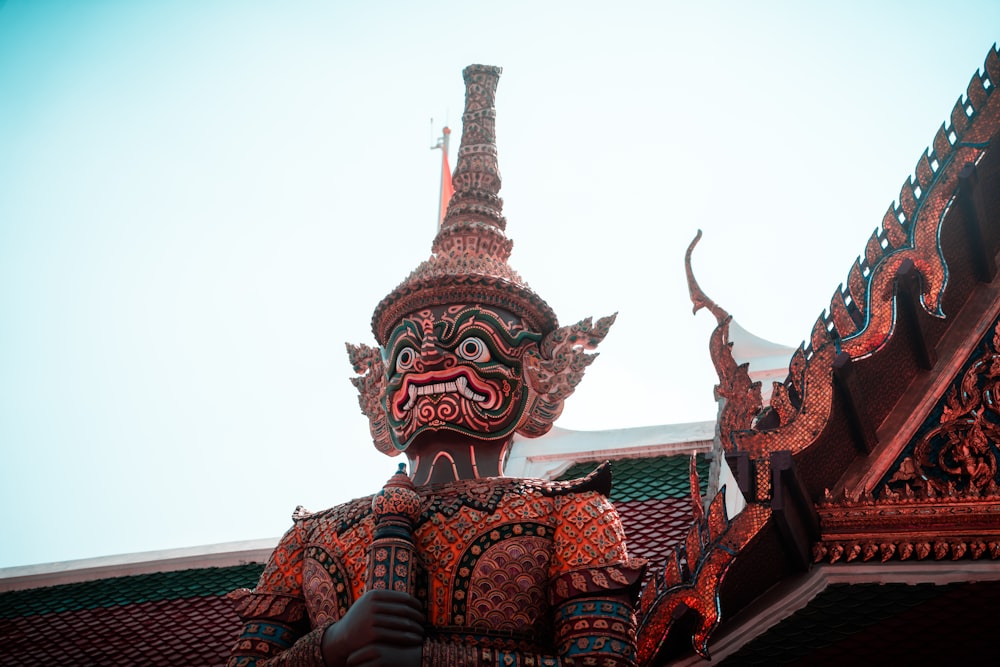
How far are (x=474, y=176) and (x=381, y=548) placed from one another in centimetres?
223

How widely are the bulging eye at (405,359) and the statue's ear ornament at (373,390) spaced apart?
0.66 feet

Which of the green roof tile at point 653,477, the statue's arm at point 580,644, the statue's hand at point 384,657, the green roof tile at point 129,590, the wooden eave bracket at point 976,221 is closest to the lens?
the statue's hand at point 384,657

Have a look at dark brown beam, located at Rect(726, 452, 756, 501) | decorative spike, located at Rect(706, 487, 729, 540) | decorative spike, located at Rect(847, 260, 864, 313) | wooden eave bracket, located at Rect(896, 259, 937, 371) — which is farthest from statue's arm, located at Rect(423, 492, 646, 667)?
wooden eave bracket, located at Rect(896, 259, 937, 371)

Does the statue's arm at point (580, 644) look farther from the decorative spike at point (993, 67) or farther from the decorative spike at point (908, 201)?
the decorative spike at point (993, 67)

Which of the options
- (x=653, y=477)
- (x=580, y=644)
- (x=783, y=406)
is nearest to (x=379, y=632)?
(x=580, y=644)

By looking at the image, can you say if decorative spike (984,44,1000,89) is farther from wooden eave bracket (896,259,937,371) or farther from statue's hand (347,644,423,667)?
statue's hand (347,644,423,667)

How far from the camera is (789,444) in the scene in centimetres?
427

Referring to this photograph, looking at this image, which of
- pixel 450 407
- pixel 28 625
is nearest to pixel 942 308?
pixel 450 407

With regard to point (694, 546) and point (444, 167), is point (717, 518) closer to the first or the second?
point (694, 546)

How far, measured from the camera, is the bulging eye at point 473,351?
5.05 m

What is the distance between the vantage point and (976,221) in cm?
467

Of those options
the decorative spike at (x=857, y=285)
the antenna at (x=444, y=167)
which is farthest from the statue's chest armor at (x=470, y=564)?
the antenna at (x=444, y=167)

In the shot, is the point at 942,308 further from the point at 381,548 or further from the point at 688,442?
the point at 688,442

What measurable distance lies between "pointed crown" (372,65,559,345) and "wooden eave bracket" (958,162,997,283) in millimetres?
1769
